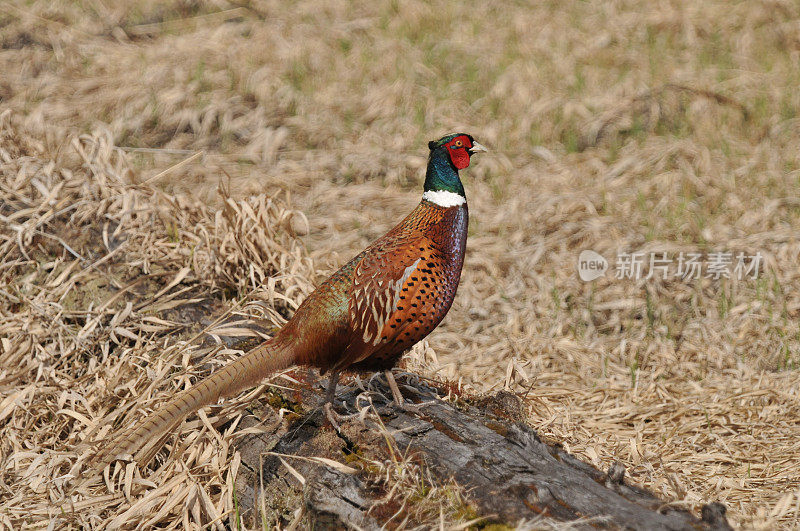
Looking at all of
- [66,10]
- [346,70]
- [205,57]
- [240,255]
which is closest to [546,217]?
[240,255]

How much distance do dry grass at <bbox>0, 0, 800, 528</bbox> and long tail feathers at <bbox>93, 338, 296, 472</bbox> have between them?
0.42 m

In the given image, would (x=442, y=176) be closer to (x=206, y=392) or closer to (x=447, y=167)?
(x=447, y=167)

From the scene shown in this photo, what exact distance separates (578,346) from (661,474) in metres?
1.38

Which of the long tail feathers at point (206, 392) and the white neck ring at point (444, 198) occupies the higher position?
the white neck ring at point (444, 198)

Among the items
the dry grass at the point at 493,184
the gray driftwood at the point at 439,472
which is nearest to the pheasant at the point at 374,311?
the gray driftwood at the point at 439,472

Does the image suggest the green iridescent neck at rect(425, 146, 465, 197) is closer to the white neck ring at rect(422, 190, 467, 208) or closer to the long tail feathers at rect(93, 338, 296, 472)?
the white neck ring at rect(422, 190, 467, 208)

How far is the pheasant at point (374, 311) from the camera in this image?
279 cm

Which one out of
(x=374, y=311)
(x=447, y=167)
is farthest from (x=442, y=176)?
(x=374, y=311)

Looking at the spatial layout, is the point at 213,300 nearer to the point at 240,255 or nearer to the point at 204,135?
the point at 240,255

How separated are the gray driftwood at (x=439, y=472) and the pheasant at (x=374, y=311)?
172 mm

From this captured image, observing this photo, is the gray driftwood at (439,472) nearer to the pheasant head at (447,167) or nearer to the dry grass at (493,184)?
the dry grass at (493,184)

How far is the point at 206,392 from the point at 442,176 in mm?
1214

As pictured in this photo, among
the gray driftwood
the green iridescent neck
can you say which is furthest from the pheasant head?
the gray driftwood

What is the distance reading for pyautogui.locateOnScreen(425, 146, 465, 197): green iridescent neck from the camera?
121 inches
